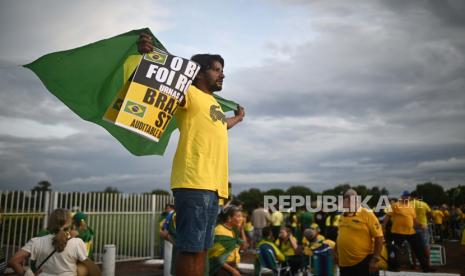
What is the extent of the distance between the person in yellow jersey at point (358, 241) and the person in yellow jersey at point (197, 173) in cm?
424

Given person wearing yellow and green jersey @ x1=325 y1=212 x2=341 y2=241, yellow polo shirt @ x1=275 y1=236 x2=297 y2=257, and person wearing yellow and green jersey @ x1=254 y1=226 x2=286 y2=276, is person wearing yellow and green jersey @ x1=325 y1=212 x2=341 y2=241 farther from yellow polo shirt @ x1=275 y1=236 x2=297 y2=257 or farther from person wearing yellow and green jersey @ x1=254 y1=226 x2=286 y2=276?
person wearing yellow and green jersey @ x1=254 y1=226 x2=286 y2=276

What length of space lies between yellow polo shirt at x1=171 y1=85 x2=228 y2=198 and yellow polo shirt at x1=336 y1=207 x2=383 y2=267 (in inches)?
168

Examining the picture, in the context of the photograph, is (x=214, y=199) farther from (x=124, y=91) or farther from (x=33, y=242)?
(x=33, y=242)

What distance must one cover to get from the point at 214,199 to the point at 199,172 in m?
0.22

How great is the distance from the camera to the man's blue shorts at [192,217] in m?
2.38

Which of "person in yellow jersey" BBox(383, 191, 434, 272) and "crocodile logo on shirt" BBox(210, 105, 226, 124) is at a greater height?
"crocodile logo on shirt" BBox(210, 105, 226, 124)

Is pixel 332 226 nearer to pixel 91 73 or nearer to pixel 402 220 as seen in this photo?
pixel 402 220

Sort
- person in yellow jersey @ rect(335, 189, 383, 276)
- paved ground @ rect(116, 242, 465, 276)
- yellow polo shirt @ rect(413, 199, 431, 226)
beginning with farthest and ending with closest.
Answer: yellow polo shirt @ rect(413, 199, 431, 226) < paved ground @ rect(116, 242, 465, 276) < person in yellow jersey @ rect(335, 189, 383, 276)

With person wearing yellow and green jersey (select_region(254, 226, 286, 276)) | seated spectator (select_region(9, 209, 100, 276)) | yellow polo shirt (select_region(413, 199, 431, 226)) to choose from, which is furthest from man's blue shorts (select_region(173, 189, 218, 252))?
yellow polo shirt (select_region(413, 199, 431, 226))

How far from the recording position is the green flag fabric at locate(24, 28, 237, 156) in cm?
296

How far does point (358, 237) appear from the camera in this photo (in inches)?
246

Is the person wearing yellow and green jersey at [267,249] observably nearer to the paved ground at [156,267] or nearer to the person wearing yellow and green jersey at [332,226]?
the paved ground at [156,267]

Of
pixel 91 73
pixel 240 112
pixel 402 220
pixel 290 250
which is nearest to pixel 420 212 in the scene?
pixel 402 220

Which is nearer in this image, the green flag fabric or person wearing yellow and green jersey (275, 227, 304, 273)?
the green flag fabric
